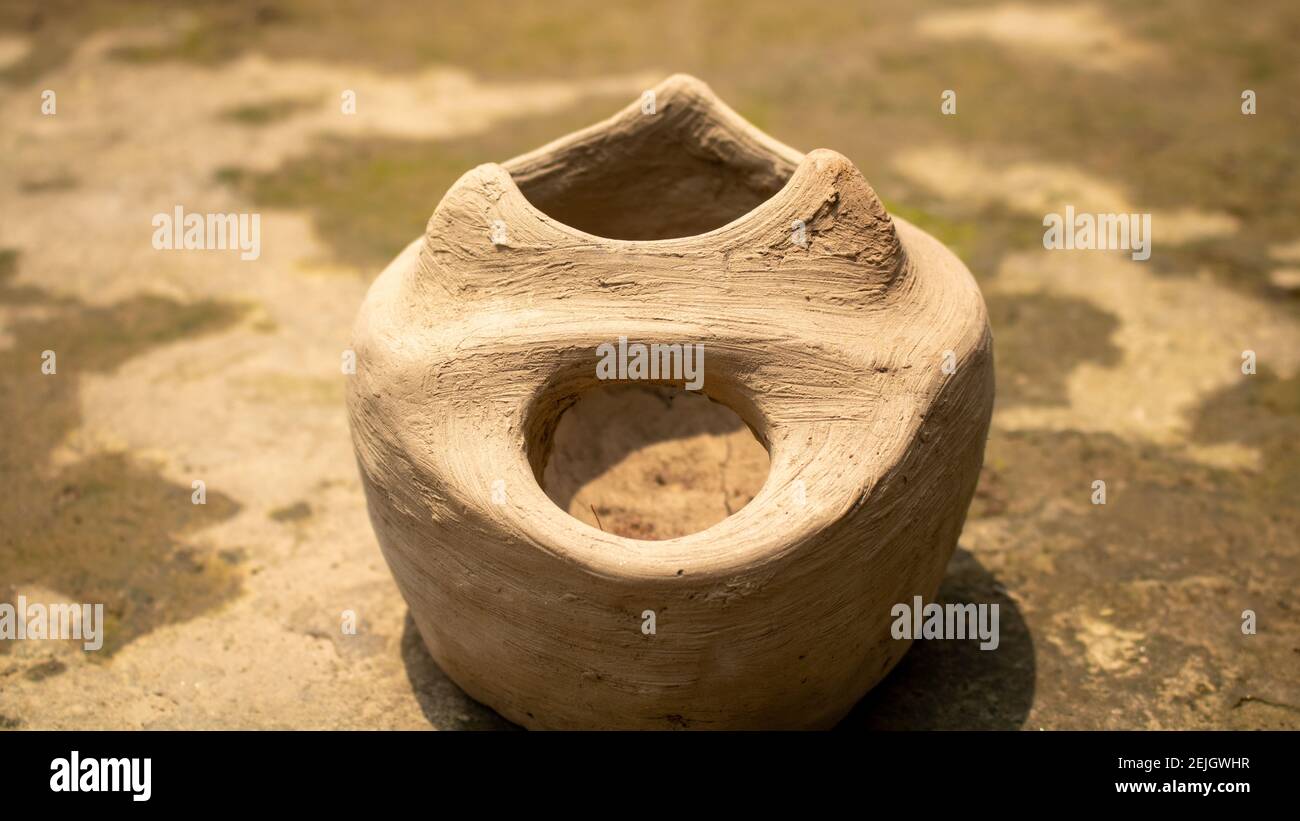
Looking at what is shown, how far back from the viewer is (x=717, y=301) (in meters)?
3.20

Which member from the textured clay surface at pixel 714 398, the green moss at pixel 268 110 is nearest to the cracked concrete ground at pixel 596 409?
the green moss at pixel 268 110

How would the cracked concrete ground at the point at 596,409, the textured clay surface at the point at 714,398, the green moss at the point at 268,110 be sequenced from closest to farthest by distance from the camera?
the textured clay surface at the point at 714,398 < the cracked concrete ground at the point at 596,409 < the green moss at the point at 268,110

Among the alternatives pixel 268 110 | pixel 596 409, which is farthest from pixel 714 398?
pixel 268 110

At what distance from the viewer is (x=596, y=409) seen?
14.1 feet

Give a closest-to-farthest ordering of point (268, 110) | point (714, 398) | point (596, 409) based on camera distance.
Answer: point (714, 398) → point (596, 409) → point (268, 110)

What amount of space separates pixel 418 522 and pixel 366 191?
12.7 feet

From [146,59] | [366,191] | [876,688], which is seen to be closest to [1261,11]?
[366,191]

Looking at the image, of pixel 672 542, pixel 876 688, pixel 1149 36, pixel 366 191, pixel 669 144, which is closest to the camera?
pixel 672 542

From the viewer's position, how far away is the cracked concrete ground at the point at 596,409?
388 cm

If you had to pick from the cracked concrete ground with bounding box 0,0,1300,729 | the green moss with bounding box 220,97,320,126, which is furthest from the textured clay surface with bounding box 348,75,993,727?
the green moss with bounding box 220,97,320,126

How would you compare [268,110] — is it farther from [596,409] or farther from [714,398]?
[714,398]

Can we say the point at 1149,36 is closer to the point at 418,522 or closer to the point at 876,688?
the point at 876,688

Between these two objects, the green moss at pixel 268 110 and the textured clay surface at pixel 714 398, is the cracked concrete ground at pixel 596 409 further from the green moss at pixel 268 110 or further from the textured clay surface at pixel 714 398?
the textured clay surface at pixel 714 398

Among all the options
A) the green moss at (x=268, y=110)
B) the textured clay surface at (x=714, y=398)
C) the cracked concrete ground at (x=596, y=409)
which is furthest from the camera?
the green moss at (x=268, y=110)
